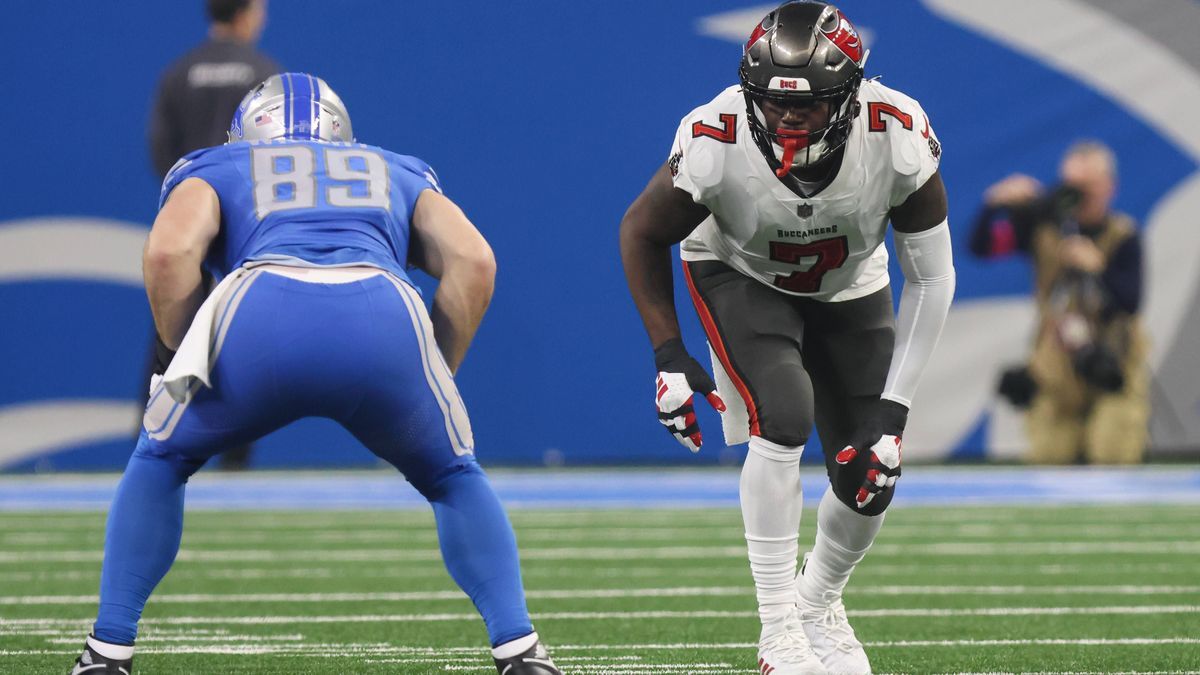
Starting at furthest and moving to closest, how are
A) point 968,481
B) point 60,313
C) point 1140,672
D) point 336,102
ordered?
point 60,313 < point 968,481 < point 1140,672 < point 336,102

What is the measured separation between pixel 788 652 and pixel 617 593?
6.20ft

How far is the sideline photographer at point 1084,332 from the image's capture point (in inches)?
392

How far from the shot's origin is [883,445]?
3.39 metres

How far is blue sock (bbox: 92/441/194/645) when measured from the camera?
2873 millimetres

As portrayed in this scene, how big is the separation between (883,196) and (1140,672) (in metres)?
1.09

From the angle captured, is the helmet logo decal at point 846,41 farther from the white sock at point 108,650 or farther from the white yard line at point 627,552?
the white yard line at point 627,552

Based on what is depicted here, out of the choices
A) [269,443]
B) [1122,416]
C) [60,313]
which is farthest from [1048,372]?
[60,313]

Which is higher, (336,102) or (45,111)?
(45,111)

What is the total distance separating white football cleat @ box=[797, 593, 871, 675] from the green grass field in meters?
0.06

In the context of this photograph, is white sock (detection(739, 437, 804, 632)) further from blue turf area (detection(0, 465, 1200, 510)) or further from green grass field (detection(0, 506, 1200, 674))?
blue turf area (detection(0, 465, 1200, 510))

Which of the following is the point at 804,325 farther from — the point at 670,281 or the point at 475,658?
the point at 475,658

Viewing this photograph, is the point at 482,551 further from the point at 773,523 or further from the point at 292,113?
the point at 292,113

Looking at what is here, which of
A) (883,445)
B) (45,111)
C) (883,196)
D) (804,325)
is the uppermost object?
(45,111)

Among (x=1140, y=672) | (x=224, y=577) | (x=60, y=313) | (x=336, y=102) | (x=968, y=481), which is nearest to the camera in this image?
(x=336, y=102)
